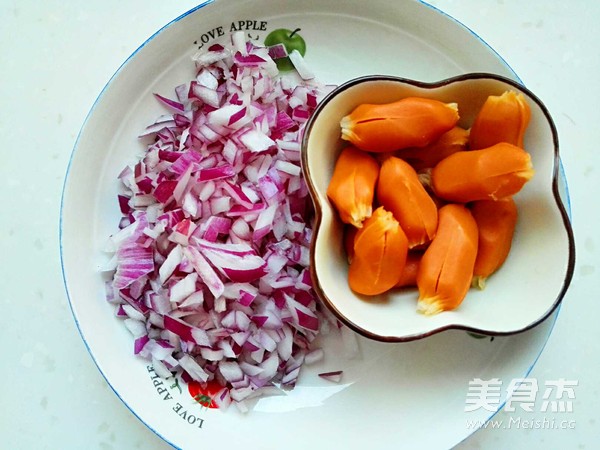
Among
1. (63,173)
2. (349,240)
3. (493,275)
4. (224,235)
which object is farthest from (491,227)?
(63,173)

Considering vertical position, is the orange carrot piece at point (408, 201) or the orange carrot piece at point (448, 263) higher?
the orange carrot piece at point (408, 201)

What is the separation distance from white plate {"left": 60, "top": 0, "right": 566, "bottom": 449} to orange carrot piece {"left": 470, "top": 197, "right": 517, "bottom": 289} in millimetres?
132

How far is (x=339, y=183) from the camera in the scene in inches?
30.7

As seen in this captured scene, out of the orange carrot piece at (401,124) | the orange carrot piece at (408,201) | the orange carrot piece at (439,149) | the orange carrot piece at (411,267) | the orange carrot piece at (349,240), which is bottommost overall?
the orange carrot piece at (411,267)

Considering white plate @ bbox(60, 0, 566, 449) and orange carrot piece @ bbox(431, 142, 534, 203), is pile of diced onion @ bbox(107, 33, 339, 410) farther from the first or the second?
orange carrot piece @ bbox(431, 142, 534, 203)

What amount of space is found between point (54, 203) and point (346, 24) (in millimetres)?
488

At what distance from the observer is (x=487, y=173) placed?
2.43ft

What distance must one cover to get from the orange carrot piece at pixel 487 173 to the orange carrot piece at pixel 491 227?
3 cm

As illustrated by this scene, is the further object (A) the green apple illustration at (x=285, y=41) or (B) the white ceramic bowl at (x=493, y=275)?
(A) the green apple illustration at (x=285, y=41)

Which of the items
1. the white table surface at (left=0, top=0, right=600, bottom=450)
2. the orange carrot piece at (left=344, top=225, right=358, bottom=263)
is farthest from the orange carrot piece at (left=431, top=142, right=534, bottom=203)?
the white table surface at (left=0, top=0, right=600, bottom=450)

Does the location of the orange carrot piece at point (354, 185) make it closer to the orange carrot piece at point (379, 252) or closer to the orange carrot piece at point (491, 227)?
the orange carrot piece at point (379, 252)

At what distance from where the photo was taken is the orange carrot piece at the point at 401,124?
76cm

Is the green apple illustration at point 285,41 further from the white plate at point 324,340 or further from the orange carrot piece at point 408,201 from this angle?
the orange carrot piece at point 408,201

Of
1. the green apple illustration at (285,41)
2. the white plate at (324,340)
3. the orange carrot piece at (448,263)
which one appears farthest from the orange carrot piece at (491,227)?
the green apple illustration at (285,41)
